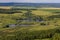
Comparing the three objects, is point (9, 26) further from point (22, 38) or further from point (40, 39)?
point (40, 39)

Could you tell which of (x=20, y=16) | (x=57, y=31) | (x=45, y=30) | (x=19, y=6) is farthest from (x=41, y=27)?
(x=19, y=6)

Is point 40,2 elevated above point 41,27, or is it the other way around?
point 40,2

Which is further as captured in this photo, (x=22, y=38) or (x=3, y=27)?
(x=3, y=27)

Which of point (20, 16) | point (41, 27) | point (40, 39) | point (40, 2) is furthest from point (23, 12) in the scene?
point (40, 39)

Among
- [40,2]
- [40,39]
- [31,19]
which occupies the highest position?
[40,2]

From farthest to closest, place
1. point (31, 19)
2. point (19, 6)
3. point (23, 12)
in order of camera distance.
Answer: point (19, 6) → point (23, 12) → point (31, 19)

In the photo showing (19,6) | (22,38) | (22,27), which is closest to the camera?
(22,38)
